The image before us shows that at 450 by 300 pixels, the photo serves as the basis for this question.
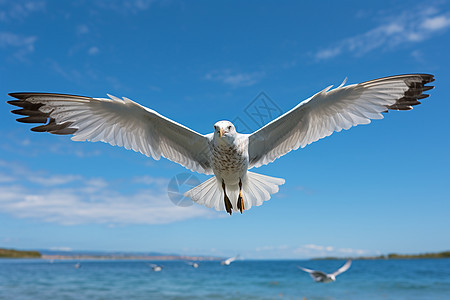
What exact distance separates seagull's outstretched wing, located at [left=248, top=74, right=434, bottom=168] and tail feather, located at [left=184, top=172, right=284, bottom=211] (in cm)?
31

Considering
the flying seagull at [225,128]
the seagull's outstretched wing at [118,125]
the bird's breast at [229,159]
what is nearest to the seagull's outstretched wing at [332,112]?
the flying seagull at [225,128]

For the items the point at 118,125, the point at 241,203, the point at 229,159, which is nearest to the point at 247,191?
the point at 241,203

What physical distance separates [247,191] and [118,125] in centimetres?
222

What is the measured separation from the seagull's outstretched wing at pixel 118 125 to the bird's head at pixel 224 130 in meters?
0.79

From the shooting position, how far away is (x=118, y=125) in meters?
5.91

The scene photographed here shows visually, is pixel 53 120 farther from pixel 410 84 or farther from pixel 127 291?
pixel 127 291

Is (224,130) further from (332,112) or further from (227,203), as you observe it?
(332,112)

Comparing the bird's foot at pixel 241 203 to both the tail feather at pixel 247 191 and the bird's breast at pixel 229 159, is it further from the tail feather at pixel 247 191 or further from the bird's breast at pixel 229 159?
the bird's breast at pixel 229 159

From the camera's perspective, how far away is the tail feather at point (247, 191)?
6.36 metres

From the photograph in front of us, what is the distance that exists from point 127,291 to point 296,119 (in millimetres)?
21113

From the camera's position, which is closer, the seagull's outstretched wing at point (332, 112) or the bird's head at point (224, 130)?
the bird's head at point (224, 130)

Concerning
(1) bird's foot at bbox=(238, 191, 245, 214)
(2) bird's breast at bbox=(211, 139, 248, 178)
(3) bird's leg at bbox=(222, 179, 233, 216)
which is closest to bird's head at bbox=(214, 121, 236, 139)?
(2) bird's breast at bbox=(211, 139, 248, 178)

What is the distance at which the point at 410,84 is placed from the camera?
5.34m

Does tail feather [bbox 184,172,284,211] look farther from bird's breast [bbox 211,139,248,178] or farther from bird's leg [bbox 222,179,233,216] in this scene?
bird's breast [bbox 211,139,248,178]
